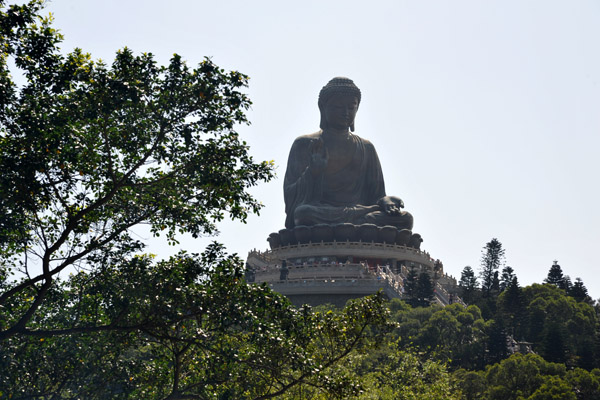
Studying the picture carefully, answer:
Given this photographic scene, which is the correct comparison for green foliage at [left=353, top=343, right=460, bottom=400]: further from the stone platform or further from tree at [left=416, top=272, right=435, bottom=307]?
the stone platform

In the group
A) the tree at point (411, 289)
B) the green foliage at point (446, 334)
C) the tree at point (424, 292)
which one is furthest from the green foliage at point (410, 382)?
the tree at point (411, 289)

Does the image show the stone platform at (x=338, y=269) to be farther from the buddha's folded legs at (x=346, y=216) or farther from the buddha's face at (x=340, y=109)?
the buddha's face at (x=340, y=109)

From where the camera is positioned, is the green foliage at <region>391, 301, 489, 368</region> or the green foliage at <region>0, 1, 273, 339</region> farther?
the green foliage at <region>391, 301, 489, 368</region>

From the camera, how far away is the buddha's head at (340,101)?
152ft

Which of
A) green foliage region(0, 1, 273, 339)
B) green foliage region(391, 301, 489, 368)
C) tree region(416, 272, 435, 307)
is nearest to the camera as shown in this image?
green foliage region(0, 1, 273, 339)

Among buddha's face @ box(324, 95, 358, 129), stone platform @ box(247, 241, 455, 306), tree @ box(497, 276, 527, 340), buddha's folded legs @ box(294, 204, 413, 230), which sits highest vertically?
buddha's face @ box(324, 95, 358, 129)

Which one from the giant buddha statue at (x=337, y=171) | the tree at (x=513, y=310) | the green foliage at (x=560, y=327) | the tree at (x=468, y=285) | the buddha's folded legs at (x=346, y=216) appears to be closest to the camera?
the green foliage at (x=560, y=327)

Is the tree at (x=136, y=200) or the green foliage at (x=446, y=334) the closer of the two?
the tree at (x=136, y=200)

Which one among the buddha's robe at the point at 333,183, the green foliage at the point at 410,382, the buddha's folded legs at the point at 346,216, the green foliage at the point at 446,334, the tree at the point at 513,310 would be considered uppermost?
the buddha's robe at the point at 333,183

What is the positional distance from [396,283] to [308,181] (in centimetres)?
1206

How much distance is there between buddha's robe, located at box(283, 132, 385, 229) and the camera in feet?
151

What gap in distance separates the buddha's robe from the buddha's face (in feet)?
4.33

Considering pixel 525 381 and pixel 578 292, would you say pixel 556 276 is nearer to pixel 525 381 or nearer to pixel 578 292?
pixel 578 292

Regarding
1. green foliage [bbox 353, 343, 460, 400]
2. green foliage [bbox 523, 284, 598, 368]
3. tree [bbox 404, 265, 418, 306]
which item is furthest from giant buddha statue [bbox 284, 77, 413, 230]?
green foliage [bbox 353, 343, 460, 400]
